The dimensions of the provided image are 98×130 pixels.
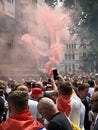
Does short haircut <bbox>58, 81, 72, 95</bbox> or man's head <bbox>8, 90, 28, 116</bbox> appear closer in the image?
man's head <bbox>8, 90, 28, 116</bbox>

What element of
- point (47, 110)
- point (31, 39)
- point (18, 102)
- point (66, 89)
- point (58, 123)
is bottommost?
point (58, 123)

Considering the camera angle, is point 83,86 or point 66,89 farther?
point 83,86

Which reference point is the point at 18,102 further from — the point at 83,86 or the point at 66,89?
the point at 83,86

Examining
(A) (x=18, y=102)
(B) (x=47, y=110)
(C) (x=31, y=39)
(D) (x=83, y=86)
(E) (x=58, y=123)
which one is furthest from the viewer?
(C) (x=31, y=39)

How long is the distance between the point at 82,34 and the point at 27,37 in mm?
10136

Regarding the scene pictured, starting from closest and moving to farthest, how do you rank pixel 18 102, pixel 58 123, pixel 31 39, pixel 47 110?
pixel 18 102 → pixel 58 123 → pixel 47 110 → pixel 31 39

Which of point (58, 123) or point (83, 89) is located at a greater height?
point (83, 89)

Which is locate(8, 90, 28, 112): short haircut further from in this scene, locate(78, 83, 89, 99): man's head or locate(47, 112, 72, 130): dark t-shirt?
locate(78, 83, 89, 99): man's head

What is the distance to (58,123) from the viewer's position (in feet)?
13.7

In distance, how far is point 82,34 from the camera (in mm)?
42406

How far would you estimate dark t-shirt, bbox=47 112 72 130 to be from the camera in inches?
163

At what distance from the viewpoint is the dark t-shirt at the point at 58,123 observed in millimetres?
4152

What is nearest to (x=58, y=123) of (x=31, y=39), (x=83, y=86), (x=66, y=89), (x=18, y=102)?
(x=18, y=102)

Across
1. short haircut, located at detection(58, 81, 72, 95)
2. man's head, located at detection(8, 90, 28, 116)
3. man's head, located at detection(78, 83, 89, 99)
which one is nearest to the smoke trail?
man's head, located at detection(78, 83, 89, 99)
